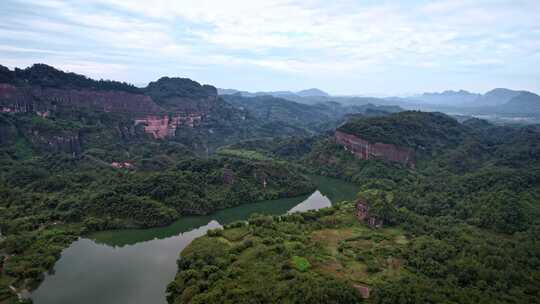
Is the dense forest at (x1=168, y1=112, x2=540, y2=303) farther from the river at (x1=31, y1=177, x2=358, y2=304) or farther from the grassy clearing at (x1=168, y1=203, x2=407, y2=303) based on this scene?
the river at (x1=31, y1=177, x2=358, y2=304)

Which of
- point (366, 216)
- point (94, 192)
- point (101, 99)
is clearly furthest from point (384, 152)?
point (101, 99)

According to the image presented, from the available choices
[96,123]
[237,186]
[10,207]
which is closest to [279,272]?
[237,186]

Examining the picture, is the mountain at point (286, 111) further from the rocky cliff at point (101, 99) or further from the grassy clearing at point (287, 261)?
the grassy clearing at point (287, 261)

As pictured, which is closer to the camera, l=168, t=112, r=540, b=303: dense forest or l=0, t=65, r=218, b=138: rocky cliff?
l=168, t=112, r=540, b=303: dense forest

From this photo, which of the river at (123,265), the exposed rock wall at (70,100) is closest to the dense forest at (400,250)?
the river at (123,265)

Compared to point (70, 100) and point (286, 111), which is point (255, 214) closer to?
point (70, 100)

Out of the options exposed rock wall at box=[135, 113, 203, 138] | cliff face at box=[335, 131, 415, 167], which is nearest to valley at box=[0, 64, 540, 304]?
cliff face at box=[335, 131, 415, 167]

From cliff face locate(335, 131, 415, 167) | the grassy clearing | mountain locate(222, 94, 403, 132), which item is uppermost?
mountain locate(222, 94, 403, 132)
